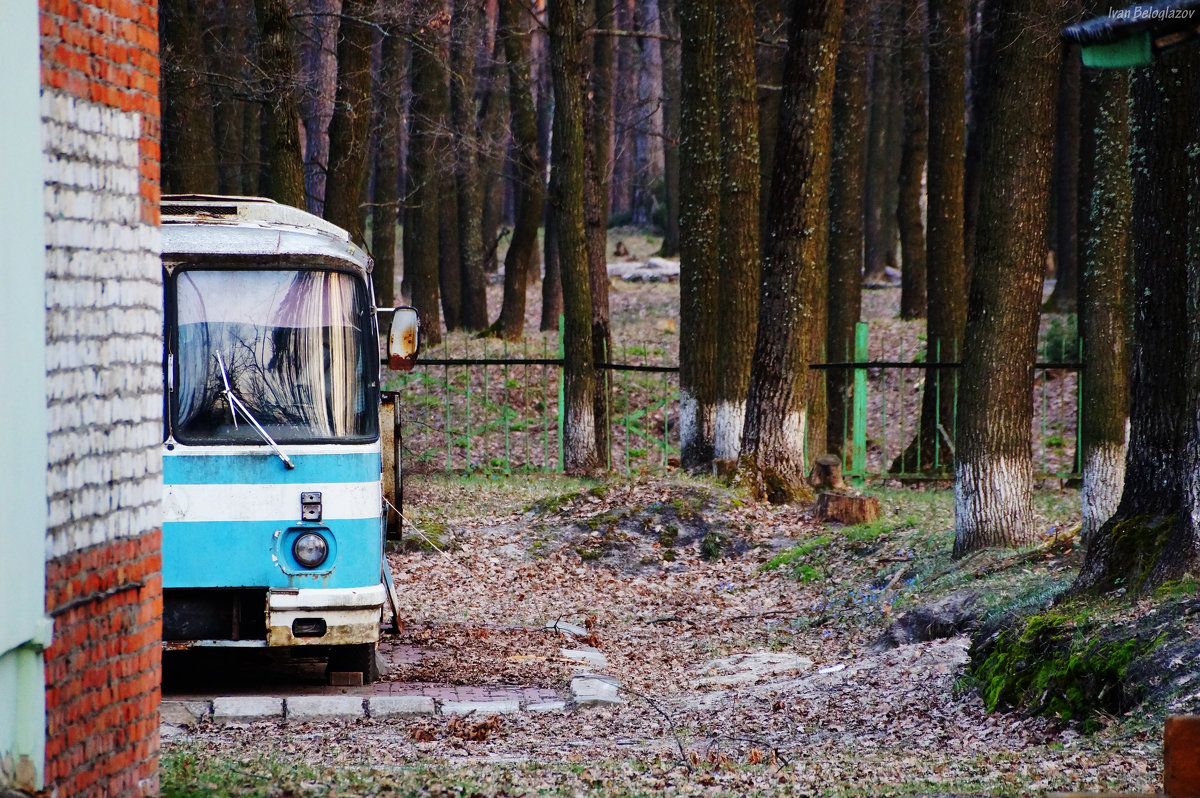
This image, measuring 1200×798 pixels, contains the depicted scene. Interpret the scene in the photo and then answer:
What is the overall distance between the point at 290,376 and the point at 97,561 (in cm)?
299

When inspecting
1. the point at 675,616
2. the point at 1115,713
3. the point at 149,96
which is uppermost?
the point at 149,96

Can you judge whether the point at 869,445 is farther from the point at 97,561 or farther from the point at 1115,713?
the point at 97,561

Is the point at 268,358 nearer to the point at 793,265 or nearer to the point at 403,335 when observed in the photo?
the point at 403,335

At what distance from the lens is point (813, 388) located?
60.6 ft

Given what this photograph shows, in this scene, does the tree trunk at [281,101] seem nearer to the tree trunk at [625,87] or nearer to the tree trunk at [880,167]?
the tree trunk at [880,167]

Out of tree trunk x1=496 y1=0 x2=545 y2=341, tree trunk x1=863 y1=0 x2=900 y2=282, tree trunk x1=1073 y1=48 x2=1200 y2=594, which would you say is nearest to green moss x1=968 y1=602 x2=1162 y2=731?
tree trunk x1=1073 y1=48 x2=1200 y2=594

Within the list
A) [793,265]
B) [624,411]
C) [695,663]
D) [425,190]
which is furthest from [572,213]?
[695,663]

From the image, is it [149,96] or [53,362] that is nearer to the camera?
[53,362]

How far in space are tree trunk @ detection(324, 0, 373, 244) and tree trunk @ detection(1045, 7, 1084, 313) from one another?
1279 cm

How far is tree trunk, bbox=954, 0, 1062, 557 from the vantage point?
34.9ft

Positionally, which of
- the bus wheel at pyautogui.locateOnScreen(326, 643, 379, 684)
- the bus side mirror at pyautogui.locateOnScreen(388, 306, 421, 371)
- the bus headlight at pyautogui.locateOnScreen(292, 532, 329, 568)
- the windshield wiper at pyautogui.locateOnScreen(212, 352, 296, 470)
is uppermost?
the bus side mirror at pyautogui.locateOnScreen(388, 306, 421, 371)

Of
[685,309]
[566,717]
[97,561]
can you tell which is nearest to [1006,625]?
[566,717]

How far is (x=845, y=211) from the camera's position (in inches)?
794

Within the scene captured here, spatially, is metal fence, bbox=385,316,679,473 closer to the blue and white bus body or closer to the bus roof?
the bus roof
